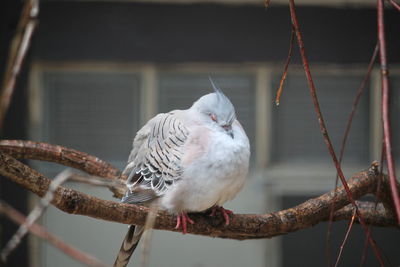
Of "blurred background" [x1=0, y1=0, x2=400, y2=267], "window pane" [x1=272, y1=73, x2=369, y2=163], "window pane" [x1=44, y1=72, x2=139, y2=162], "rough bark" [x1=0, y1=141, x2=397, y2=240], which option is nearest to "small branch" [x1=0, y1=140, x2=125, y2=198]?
"rough bark" [x1=0, y1=141, x2=397, y2=240]

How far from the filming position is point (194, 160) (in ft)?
4.11

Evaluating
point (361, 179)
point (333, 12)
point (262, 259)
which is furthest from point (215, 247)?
point (361, 179)

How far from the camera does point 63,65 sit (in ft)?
8.02

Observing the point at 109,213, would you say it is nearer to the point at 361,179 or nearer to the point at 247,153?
the point at 247,153

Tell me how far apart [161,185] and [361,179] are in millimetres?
454

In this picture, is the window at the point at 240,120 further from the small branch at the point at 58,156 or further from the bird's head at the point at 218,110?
the bird's head at the point at 218,110

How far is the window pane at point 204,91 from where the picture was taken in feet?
8.10

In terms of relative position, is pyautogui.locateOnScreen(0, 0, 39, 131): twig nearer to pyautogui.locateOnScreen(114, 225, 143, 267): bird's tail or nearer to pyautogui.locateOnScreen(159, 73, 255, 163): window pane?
pyautogui.locateOnScreen(114, 225, 143, 267): bird's tail

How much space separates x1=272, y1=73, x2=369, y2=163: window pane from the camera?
2.53 meters

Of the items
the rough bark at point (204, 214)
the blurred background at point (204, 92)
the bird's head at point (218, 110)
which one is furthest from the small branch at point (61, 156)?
the blurred background at point (204, 92)

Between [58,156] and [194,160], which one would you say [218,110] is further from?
[58,156]

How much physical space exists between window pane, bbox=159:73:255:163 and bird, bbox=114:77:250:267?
3.68 feet

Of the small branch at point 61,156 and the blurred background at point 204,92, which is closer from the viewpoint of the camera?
the small branch at point 61,156

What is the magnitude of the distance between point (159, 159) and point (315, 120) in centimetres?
139
